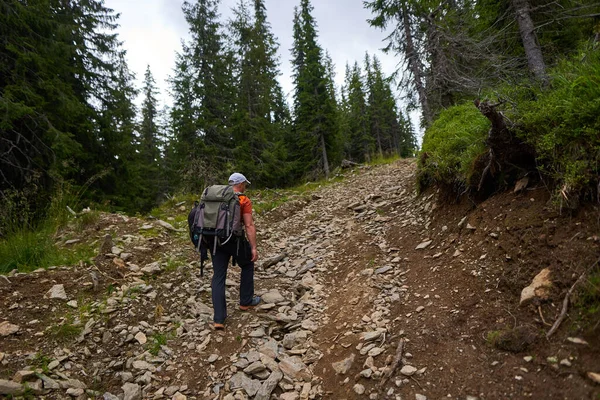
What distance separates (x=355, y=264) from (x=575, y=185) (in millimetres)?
3449

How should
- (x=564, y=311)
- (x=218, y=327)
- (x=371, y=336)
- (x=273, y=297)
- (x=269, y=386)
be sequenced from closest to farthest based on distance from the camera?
1. (x=564, y=311)
2. (x=269, y=386)
3. (x=371, y=336)
4. (x=218, y=327)
5. (x=273, y=297)

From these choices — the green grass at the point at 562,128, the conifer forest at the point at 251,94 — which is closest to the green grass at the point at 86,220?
the conifer forest at the point at 251,94

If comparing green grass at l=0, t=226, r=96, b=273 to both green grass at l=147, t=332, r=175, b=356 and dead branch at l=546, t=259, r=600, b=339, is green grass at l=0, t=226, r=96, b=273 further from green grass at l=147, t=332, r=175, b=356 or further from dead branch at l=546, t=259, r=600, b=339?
dead branch at l=546, t=259, r=600, b=339

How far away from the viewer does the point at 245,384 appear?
3.37 meters

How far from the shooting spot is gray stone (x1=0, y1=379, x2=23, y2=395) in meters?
2.93

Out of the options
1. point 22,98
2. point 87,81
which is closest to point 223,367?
point 22,98

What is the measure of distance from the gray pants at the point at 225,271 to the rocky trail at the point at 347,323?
25 centimetres

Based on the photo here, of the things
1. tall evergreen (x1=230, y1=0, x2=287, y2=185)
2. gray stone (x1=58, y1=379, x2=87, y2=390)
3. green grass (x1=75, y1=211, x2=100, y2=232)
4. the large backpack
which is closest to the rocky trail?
gray stone (x1=58, y1=379, x2=87, y2=390)

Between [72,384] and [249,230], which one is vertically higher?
[249,230]

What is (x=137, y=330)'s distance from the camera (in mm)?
4227

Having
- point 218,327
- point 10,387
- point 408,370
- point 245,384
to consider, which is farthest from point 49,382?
point 408,370

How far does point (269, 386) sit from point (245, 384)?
11.6 inches

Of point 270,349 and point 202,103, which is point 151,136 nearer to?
point 202,103

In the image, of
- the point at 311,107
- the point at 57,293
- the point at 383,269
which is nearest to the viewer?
the point at 57,293
